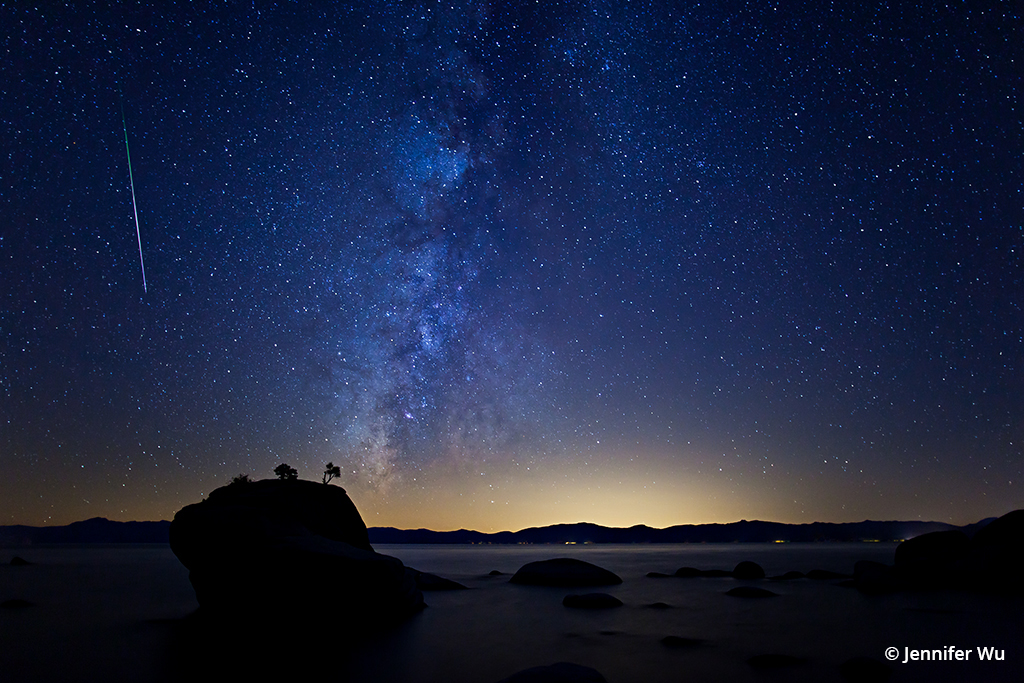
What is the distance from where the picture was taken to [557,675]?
996cm

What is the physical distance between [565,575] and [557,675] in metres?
27.9

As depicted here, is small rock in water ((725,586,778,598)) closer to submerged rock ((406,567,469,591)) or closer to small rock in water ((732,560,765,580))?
small rock in water ((732,560,765,580))

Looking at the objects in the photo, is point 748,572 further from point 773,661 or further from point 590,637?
point 773,661

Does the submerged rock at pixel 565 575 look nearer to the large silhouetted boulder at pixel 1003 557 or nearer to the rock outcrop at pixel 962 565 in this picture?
the rock outcrop at pixel 962 565

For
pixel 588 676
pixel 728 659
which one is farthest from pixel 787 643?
pixel 588 676

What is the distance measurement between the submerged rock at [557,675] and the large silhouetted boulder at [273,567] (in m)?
9.50

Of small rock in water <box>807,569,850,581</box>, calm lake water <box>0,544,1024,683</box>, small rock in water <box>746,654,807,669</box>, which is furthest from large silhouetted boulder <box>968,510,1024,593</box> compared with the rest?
small rock in water <box>746,654,807,669</box>

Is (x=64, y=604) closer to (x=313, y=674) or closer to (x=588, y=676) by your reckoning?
(x=313, y=674)

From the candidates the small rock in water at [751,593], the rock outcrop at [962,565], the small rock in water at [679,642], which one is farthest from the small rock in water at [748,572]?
the small rock in water at [679,642]

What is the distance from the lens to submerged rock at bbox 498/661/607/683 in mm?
9781

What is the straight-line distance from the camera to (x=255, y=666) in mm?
12633

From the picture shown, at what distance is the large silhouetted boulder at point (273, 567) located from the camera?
16.9 m

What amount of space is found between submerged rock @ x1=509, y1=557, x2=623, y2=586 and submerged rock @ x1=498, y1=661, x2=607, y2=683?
1057 inches

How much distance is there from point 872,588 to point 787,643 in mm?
19151
